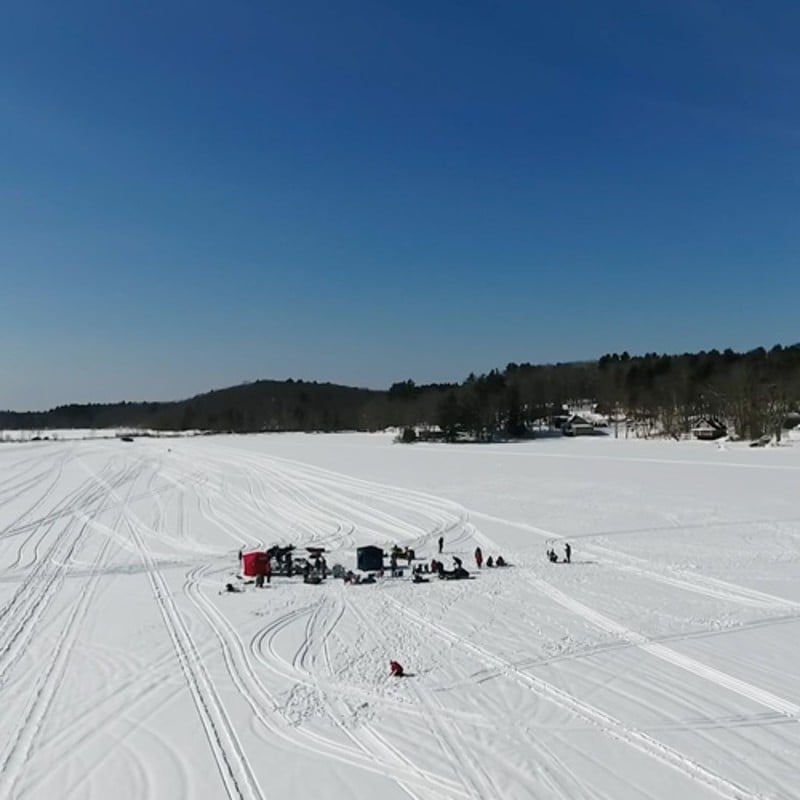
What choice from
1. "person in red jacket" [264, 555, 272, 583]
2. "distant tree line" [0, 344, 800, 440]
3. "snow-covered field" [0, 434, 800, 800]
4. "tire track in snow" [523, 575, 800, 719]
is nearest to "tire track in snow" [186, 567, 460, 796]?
"snow-covered field" [0, 434, 800, 800]

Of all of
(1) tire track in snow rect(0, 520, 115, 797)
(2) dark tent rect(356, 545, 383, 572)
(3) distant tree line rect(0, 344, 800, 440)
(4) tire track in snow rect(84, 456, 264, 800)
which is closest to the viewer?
(4) tire track in snow rect(84, 456, 264, 800)

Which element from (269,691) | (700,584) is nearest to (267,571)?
(269,691)

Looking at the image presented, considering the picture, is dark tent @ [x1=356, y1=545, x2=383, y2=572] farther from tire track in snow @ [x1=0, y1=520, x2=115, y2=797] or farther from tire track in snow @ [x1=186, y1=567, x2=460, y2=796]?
tire track in snow @ [x1=0, y1=520, x2=115, y2=797]

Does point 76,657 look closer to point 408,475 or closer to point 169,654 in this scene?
point 169,654

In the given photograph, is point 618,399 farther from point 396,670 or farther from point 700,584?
point 396,670

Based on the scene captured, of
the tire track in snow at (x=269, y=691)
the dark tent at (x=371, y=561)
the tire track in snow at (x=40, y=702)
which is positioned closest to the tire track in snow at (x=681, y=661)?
the dark tent at (x=371, y=561)

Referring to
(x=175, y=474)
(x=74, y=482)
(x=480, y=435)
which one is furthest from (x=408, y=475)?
(x=480, y=435)
